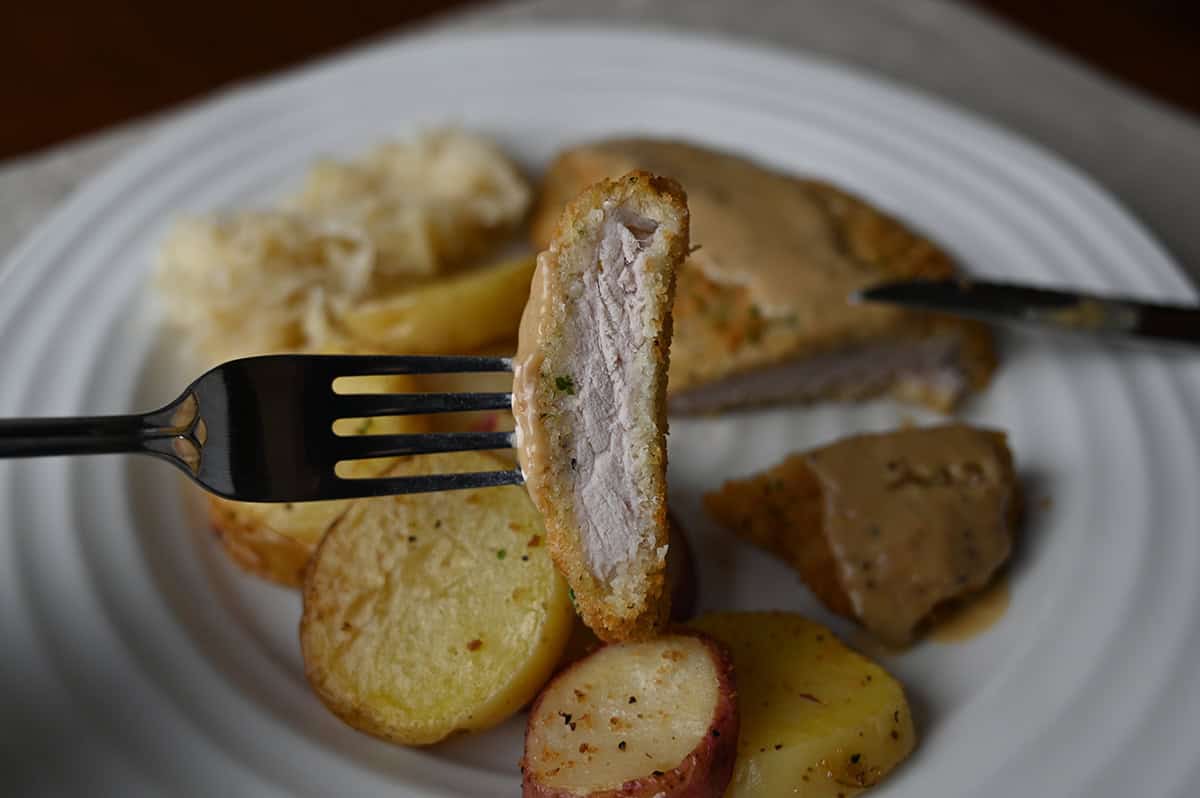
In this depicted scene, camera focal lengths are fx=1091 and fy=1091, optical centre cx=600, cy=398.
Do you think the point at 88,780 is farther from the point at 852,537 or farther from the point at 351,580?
the point at 852,537

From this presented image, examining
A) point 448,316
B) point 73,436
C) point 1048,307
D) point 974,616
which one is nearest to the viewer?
point 73,436

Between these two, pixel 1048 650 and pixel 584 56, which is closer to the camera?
pixel 1048 650

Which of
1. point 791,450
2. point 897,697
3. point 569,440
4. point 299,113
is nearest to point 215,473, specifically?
point 569,440

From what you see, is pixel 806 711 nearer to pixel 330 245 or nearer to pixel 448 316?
pixel 448 316

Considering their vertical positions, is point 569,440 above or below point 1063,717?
above

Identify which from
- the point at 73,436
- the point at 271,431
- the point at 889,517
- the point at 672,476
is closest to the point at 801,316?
the point at 672,476

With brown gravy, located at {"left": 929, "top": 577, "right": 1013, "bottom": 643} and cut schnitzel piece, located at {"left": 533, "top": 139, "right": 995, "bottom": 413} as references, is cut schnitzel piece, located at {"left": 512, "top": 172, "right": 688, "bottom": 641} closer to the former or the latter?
brown gravy, located at {"left": 929, "top": 577, "right": 1013, "bottom": 643}

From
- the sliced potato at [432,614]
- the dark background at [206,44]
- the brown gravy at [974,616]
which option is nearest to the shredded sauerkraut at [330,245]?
the sliced potato at [432,614]
